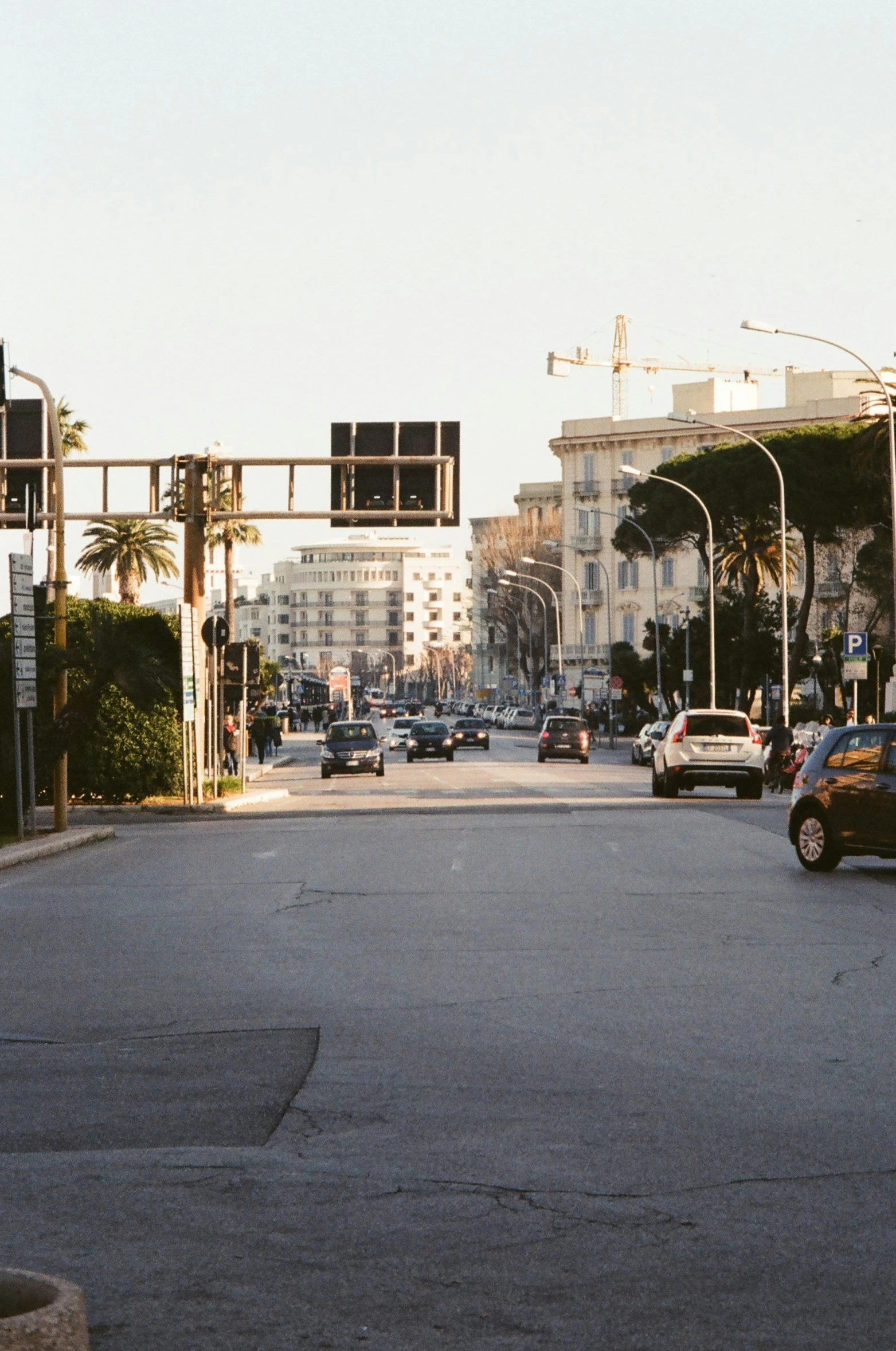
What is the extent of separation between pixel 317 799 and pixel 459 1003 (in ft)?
97.8

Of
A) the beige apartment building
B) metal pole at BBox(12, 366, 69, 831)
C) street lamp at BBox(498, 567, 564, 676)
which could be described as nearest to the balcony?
street lamp at BBox(498, 567, 564, 676)

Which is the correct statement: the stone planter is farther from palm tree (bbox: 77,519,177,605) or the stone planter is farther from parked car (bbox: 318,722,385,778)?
palm tree (bbox: 77,519,177,605)

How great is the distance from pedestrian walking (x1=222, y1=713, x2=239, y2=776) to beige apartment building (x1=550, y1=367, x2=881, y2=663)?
78403 millimetres

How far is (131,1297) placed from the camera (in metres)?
5.41

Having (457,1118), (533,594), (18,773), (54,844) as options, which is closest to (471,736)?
(533,594)

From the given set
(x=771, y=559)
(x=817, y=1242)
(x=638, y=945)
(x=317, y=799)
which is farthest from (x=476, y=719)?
(x=817, y=1242)

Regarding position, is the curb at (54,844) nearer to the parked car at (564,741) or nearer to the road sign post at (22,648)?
the road sign post at (22,648)

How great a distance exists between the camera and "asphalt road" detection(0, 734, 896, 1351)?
213 inches

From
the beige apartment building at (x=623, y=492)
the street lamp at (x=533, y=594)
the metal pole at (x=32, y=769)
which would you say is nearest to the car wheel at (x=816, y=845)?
the metal pole at (x=32, y=769)

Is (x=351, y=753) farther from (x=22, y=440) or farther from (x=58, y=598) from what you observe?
(x=58, y=598)

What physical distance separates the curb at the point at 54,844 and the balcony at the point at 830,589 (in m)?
79.4

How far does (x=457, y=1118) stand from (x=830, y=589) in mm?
103502

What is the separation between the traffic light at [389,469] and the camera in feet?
119

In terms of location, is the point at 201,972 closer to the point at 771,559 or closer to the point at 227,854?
the point at 227,854
